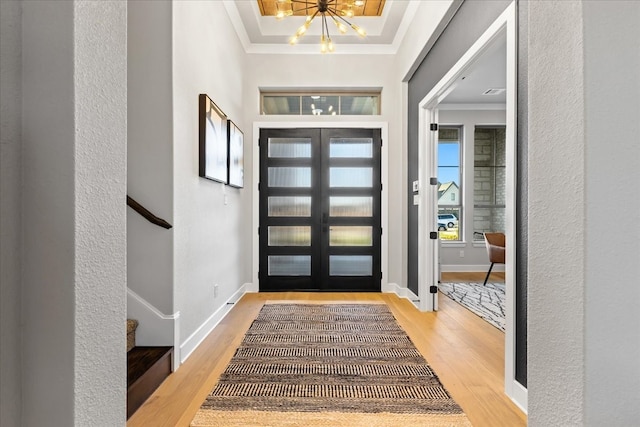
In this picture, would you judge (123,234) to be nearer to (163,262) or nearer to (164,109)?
(163,262)

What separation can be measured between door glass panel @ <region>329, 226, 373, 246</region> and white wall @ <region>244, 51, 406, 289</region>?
10.0 inches

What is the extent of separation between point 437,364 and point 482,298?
7.07 ft

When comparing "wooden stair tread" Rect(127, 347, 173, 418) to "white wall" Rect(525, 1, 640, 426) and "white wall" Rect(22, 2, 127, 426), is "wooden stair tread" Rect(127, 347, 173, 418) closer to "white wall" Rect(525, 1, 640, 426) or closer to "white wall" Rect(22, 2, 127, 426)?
"white wall" Rect(22, 2, 127, 426)

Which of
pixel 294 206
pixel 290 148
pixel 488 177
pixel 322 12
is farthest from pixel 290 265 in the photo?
pixel 488 177

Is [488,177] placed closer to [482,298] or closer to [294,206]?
[482,298]

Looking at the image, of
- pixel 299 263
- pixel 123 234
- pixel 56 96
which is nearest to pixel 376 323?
pixel 299 263

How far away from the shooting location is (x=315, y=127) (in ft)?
14.0

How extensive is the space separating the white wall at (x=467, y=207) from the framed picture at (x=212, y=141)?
426cm

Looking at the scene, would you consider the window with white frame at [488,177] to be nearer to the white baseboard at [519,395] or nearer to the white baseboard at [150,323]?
the white baseboard at [519,395]

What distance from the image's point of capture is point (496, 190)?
5949 mm

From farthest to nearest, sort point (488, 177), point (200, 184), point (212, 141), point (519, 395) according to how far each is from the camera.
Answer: point (488, 177) < point (212, 141) < point (200, 184) < point (519, 395)

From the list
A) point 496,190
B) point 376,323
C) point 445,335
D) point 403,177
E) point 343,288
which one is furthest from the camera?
point 496,190

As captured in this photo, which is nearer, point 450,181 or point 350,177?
point 350,177

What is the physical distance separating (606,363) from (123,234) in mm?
1356
